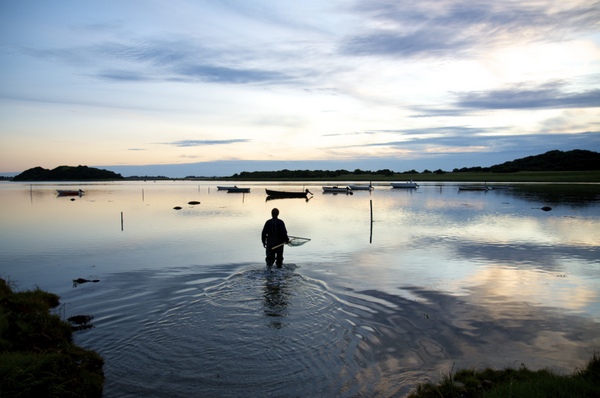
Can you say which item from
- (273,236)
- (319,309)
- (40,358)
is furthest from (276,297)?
(40,358)

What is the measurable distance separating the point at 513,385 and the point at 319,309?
22.1 ft

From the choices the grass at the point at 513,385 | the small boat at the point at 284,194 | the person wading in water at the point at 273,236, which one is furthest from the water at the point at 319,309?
→ the small boat at the point at 284,194

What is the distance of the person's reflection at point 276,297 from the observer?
11.9 metres

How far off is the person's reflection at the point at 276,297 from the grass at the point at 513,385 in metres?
4.89

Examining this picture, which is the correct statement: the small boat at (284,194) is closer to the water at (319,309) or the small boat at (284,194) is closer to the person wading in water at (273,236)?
the water at (319,309)

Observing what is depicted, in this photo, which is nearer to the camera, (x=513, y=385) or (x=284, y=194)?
(x=513, y=385)

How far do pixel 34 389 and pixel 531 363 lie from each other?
9523 millimetres

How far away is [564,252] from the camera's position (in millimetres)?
24016

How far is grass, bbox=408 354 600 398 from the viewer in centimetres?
633

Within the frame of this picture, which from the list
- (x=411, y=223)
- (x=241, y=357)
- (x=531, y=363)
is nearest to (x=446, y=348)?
(x=531, y=363)

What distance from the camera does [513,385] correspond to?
272 inches

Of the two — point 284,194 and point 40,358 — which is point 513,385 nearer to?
point 40,358

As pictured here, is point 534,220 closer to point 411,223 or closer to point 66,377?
point 411,223

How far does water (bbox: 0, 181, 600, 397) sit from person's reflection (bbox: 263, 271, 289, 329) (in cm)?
9
